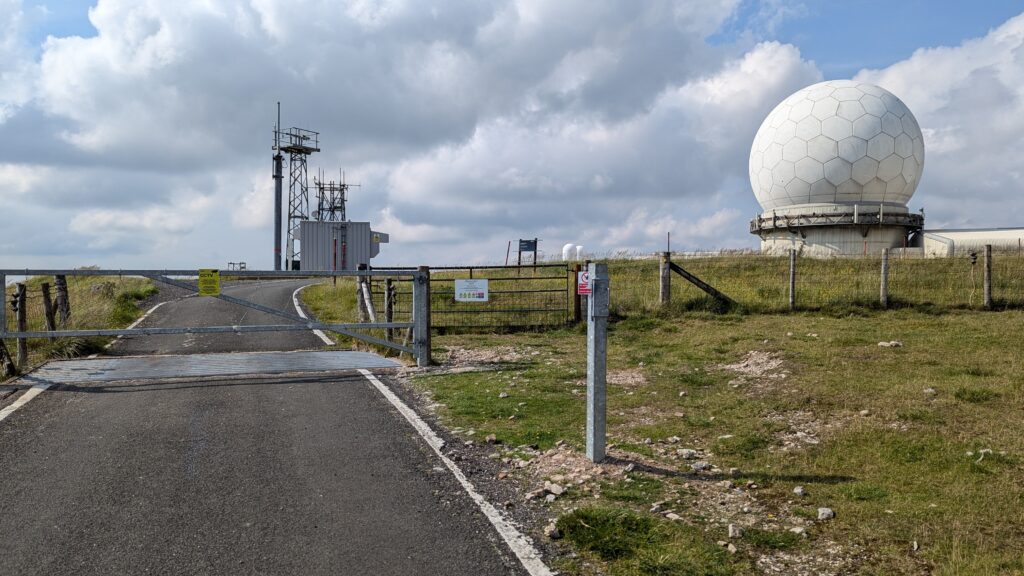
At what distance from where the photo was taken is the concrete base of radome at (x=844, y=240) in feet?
107

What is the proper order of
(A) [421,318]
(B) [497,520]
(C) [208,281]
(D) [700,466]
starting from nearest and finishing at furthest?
1. (B) [497,520]
2. (D) [700,466]
3. (C) [208,281]
4. (A) [421,318]

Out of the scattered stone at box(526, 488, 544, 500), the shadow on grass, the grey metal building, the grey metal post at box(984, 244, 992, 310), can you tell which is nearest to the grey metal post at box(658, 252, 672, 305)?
the grey metal post at box(984, 244, 992, 310)

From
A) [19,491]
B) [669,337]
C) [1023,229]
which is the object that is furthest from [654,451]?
[1023,229]

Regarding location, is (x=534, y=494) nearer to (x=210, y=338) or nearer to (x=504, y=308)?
(x=210, y=338)

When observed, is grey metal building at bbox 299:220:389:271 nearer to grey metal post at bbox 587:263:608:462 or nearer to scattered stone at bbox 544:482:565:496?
grey metal post at bbox 587:263:608:462

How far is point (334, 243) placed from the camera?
3697 centimetres

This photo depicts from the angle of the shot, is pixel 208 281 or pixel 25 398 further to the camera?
pixel 208 281

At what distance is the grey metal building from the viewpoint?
3688 centimetres

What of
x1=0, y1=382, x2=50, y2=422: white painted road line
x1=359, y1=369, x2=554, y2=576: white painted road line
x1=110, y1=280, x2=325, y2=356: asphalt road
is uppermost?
x1=110, y1=280, x2=325, y2=356: asphalt road

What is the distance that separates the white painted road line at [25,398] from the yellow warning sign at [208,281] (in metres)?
2.43

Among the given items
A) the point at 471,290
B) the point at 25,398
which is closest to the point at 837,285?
the point at 471,290

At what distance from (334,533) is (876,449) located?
4734 millimetres

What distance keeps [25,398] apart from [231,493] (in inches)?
216

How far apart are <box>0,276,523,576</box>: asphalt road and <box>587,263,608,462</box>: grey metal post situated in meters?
1.30
